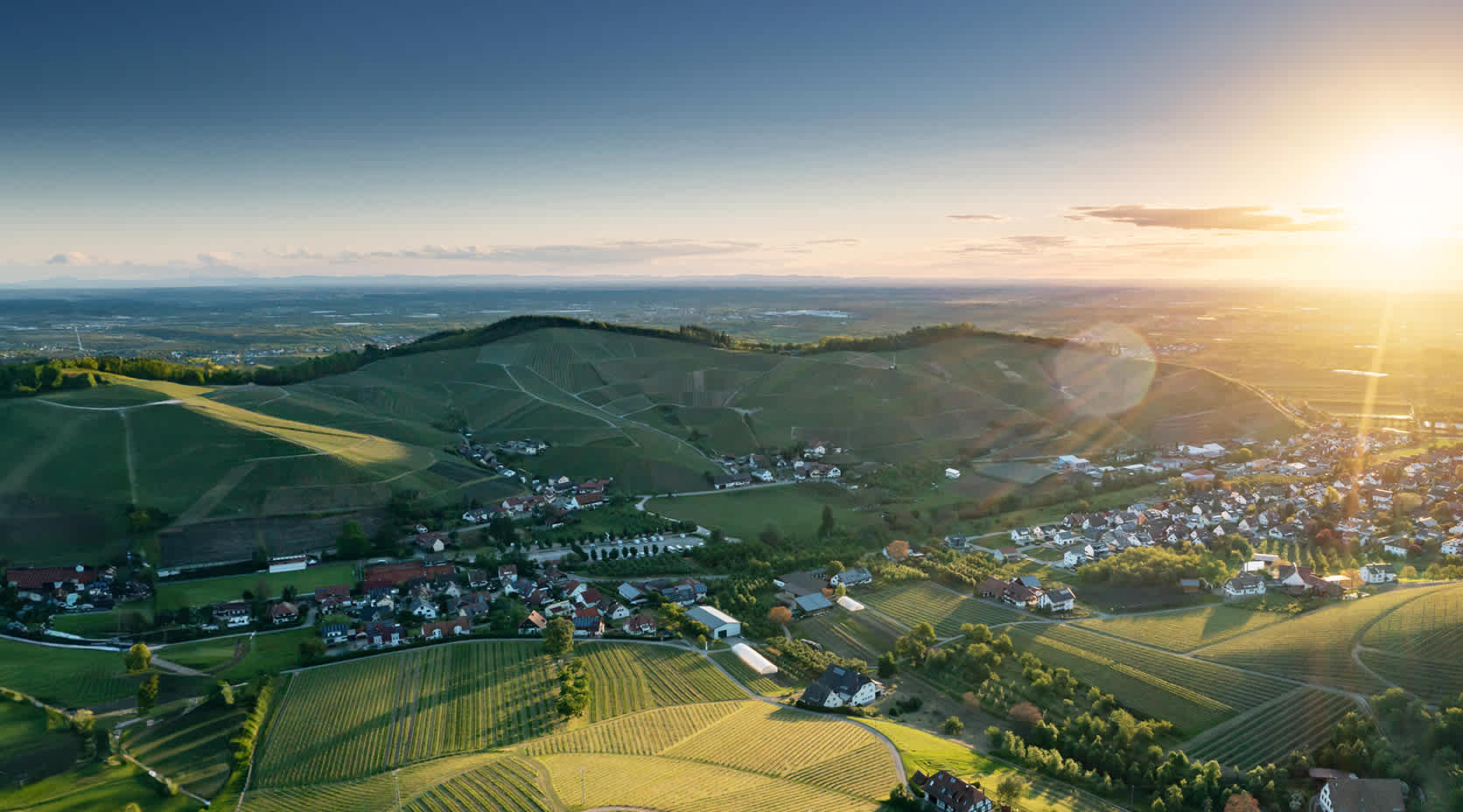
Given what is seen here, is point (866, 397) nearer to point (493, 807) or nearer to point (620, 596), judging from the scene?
point (620, 596)

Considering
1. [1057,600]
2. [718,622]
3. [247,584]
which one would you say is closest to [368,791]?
[718,622]

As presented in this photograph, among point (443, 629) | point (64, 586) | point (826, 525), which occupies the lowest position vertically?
point (826, 525)

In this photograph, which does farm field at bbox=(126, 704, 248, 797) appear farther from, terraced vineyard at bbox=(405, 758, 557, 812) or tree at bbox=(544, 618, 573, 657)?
tree at bbox=(544, 618, 573, 657)

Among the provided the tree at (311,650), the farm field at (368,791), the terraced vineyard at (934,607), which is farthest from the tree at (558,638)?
the terraced vineyard at (934,607)

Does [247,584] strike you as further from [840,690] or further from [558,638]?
[840,690]

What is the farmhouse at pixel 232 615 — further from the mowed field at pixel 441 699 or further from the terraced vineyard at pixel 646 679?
the terraced vineyard at pixel 646 679

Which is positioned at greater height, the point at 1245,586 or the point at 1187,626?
the point at 1245,586

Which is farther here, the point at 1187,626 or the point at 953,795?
the point at 1187,626
